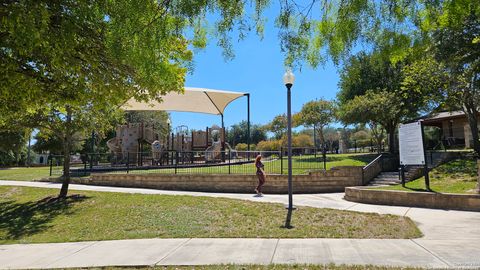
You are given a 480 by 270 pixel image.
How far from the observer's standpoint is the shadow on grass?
34.2ft

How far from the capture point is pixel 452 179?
46.8ft

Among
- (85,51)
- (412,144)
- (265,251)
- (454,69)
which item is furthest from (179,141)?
(265,251)

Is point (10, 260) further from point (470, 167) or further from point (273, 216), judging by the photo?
point (470, 167)

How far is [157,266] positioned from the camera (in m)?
6.02

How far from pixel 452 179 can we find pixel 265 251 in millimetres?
10984

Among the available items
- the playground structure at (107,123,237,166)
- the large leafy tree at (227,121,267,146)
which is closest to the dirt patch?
the playground structure at (107,123,237,166)

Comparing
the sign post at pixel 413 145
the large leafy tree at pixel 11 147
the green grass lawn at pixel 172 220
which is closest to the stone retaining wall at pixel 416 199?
the sign post at pixel 413 145

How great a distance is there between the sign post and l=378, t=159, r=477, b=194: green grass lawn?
72 cm

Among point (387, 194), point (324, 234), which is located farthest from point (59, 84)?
point (387, 194)

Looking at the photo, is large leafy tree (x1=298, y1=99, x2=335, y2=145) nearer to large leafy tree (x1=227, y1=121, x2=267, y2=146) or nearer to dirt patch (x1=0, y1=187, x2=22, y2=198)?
dirt patch (x1=0, y1=187, x2=22, y2=198)

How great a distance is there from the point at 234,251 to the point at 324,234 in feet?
7.64

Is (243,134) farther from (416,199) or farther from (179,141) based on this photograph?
(416,199)

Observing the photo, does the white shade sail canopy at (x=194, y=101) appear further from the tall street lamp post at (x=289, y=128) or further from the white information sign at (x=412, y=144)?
the tall street lamp post at (x=289, y=128)

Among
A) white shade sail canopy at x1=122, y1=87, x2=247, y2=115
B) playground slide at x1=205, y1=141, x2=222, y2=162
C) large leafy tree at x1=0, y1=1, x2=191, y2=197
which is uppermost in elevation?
white shade sail canopy at x1=122, y1=87, x2=247, y2=115
